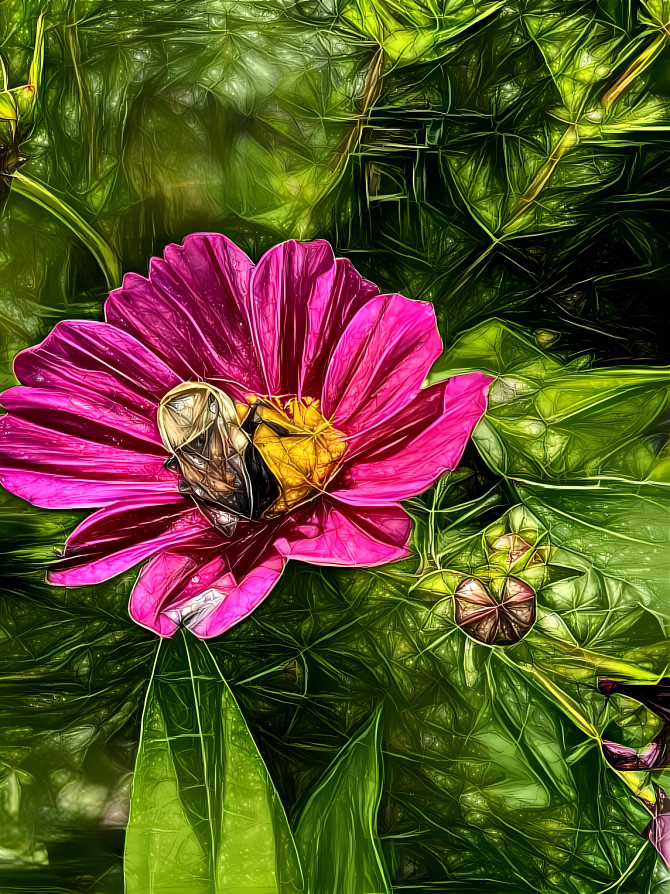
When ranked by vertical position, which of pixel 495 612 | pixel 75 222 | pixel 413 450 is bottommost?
pixel 495 612

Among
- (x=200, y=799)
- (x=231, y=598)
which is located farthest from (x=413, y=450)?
(x=200, y=799)

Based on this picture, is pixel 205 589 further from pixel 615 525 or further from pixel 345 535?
pixel 615 525

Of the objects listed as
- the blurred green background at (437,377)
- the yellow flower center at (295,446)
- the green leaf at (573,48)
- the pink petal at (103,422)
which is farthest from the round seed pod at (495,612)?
the green leaf at (573,48)

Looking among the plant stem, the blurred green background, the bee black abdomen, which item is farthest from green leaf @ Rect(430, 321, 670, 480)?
the plant stem

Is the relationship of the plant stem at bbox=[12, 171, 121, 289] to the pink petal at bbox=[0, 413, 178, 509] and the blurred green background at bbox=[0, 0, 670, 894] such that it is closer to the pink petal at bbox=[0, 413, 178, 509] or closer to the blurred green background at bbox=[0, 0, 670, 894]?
the blurred green background at bbox=[0, 0, 670, 894]

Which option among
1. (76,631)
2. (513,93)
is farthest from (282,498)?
(513,93)
